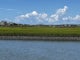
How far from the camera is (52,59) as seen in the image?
131 ft

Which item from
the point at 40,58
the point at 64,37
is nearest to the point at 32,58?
the point at 40,58

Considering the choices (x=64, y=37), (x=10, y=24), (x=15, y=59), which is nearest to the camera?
(x=15, y=59)

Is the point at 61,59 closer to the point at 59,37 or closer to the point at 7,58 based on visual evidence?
the point at 7,58

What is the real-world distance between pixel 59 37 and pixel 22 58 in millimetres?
56160

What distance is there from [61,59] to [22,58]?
424cm

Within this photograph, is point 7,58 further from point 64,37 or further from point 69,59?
point 64,37

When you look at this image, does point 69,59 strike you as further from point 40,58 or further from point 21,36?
point 21,36

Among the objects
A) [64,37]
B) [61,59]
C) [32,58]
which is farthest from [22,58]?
[64,37]

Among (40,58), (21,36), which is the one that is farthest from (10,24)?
(40,58)

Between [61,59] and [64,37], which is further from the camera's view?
[64,37]

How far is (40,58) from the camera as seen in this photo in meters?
41.1

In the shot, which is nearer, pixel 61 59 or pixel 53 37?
pixel 61 59

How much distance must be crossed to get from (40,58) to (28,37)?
5747cm

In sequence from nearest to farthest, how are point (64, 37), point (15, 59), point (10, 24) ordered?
point (15, 59) → point (64, 37) → point (10, 24)
